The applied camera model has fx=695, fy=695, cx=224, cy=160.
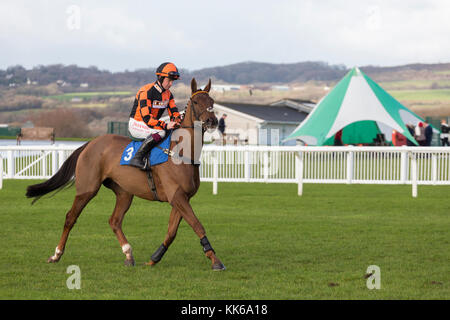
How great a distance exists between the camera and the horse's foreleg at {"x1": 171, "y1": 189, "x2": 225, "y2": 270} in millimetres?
6613

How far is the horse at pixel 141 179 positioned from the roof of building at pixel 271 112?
4014cm

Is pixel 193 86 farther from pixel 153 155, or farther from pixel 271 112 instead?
pixel 271 112

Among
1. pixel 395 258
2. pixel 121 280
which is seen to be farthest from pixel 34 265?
pixel 395 258

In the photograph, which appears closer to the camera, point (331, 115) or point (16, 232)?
point (16, 232)

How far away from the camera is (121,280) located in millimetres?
6133

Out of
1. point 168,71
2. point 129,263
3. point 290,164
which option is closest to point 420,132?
point 290,164

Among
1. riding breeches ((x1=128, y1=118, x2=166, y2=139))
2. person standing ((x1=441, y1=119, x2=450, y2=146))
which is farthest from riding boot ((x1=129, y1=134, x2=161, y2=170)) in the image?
person standing ((x1=441, y1=119, x2=450, y2=146))

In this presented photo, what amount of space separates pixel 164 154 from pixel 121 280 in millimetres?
1393

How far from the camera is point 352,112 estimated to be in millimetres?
25266

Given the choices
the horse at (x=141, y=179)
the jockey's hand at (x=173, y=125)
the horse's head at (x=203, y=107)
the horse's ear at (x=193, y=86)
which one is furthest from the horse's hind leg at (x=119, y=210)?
the horse's ear at (x=193, y=86)

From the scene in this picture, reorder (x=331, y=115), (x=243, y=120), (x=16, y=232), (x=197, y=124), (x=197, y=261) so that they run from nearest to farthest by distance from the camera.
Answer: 1. (x=197, y=124)
2. (x=197, y=261)
3. (x=16, y=232)
4. (x=331, y=115)
5. (x=243, y=120)

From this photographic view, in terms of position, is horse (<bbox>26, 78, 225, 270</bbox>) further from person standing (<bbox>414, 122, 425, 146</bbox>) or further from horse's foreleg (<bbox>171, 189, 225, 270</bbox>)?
person standing (<bbox>414, 122, 425, 146</bbox>)

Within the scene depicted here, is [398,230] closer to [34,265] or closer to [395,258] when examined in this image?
[395,258]

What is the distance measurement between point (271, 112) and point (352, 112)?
1074 inches
